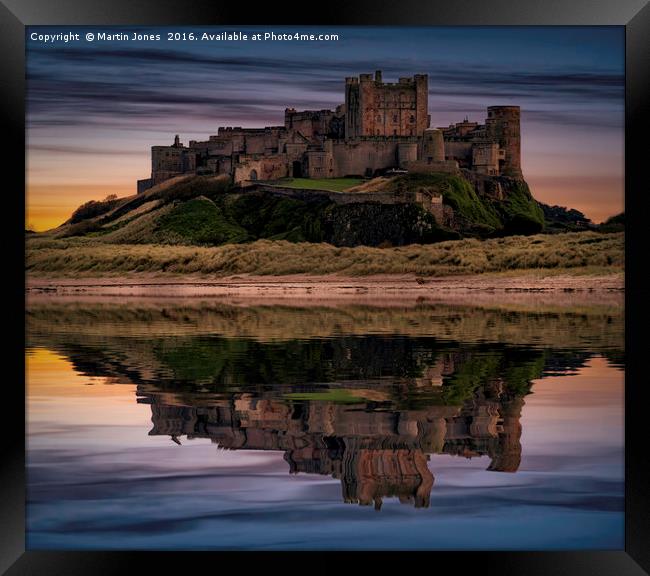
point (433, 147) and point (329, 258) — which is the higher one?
point (433, 147)

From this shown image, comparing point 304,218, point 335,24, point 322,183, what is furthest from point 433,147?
point 335,24

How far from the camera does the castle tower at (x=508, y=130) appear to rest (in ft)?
30.9

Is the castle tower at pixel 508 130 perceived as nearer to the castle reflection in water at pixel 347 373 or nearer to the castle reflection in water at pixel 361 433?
the castle reflection in water at pixel 347 373

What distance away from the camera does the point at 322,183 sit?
931 inches

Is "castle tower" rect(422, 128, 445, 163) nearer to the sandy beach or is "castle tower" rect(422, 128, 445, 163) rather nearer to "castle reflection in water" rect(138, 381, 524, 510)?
the sandy beach

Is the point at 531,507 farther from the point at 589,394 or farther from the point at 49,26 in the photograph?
the point at 49,26

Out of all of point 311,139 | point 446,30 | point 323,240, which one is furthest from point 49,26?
point 311,139

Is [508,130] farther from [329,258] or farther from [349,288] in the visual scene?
[329,258]

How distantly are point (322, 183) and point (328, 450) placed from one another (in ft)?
58.1

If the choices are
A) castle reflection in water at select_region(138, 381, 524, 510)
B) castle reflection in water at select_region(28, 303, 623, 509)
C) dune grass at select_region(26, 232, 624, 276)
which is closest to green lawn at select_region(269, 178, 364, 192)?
dune grass at select_region(26, 232, 624, 276)

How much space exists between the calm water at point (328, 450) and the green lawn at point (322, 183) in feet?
45.7

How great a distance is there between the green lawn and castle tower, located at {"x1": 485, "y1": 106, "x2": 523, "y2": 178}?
5587 mm

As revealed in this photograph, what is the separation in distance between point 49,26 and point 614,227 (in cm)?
374

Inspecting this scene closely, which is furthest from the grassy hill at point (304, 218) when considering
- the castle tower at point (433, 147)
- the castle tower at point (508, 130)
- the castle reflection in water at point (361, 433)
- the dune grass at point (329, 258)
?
the castle reflection in water at point (361, 433)
